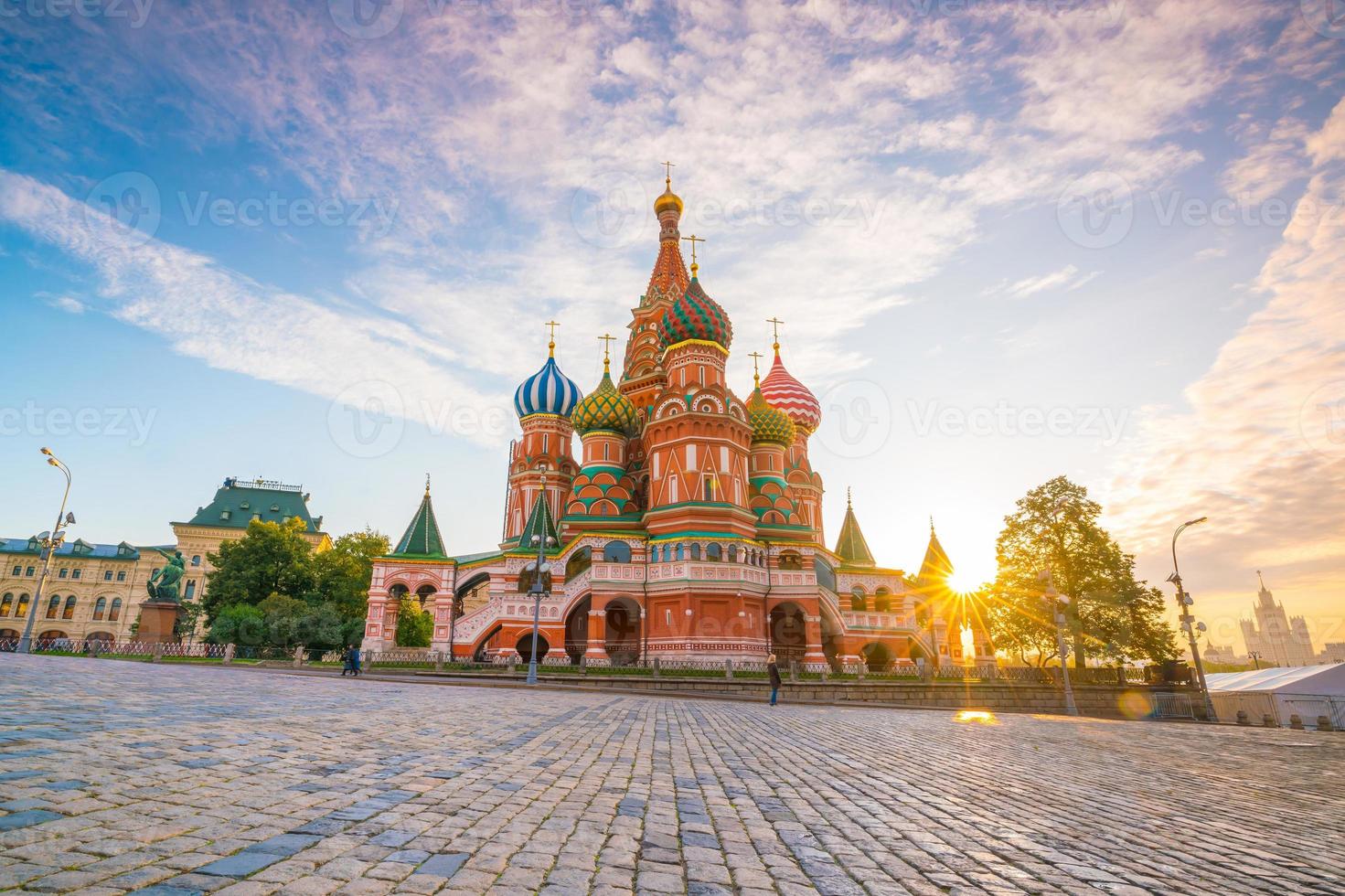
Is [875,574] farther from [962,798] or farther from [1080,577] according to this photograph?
[962,798]

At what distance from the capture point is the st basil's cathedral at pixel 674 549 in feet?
105

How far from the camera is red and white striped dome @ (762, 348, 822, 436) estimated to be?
4841cm

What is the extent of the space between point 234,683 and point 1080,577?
34272mm

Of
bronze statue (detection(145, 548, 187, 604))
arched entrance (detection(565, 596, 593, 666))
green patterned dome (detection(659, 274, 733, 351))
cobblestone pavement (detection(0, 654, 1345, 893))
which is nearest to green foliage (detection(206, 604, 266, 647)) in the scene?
bronze statue (detection(145, 548, 187, 604))

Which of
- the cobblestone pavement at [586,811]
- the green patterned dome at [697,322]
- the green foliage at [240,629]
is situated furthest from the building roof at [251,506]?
the cobblestone pavement at [586,811]

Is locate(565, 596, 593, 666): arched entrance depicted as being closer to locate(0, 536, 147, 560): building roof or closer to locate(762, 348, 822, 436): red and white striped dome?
locate(762, 348, 822, 436): red and white striped dome

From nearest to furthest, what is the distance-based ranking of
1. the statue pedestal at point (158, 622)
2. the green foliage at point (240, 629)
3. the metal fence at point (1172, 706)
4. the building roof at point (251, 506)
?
the metal fence at point (1172, 706)
the statue pedestal at point (158, 622)
the green foliage at point (240, 629)
the building roof at point (251, 506)

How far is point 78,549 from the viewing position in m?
67.6

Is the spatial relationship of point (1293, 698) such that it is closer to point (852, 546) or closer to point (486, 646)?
point (852, 546)

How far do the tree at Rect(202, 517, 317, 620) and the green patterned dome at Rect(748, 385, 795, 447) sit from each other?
32.8 metres

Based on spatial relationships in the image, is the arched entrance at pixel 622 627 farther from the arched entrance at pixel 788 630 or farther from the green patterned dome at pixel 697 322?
the green patterned dome at pixel 697 322

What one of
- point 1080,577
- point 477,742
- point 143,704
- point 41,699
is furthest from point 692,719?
point 1080,577

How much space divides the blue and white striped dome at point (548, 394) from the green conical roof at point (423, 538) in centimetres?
985

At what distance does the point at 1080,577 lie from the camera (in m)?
32.7
